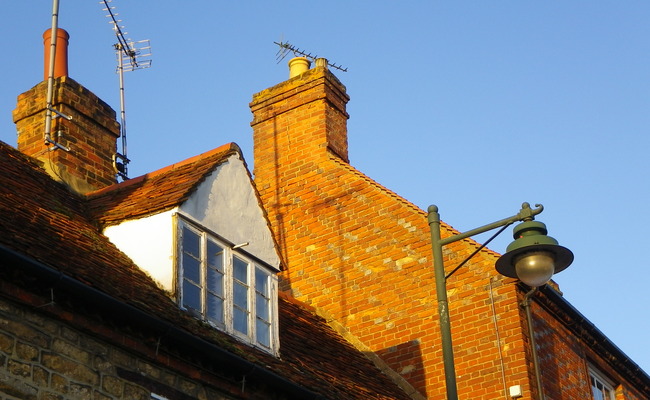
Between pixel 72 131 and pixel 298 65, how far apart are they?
6.79 m

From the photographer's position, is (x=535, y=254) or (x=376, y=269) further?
(x=376, y=269)

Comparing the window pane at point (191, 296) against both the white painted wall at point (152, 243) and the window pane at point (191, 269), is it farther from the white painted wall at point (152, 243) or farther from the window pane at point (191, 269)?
the white painted wall at point (152, 243)

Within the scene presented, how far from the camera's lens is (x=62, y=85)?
15.4 m

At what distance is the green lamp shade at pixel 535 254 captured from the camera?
436 inches

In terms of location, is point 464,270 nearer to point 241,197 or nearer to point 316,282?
point 316,282

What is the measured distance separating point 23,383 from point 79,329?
86 cm

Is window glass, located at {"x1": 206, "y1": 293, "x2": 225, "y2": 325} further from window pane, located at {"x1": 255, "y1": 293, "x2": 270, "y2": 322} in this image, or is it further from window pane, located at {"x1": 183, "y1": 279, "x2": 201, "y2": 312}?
window pane, located at {"x1": 255, "y1": 293, "x2": 270, "y2": 322}

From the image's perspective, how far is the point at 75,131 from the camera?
15359 mm

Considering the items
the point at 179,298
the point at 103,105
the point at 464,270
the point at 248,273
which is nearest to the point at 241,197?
the point at 248,273

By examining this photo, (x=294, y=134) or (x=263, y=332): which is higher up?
(x=294, y=134)

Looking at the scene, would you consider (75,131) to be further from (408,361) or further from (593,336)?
(593,336)

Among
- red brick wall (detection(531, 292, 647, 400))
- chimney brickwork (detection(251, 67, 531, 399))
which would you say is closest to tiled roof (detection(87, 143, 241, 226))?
chimney brickwork (detection(251, 67, 531, 399))

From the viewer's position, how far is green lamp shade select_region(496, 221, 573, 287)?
36.3ft

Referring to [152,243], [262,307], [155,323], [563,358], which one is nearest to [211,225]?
[152,243]
